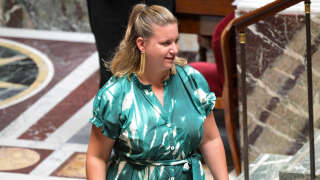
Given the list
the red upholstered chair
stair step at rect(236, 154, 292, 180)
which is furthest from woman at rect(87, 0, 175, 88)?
stair step at rect(236, 154, 292, 180)

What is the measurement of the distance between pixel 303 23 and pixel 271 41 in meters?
0.23

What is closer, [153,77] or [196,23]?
[153,77]

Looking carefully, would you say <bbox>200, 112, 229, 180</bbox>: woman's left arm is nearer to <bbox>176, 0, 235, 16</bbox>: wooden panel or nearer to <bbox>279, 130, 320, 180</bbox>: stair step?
<bbox>279, 130, 320, 180</bbox>: stair step

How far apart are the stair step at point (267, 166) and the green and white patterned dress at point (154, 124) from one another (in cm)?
178

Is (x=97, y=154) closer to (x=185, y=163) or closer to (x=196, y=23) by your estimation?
(x=185, y=163)

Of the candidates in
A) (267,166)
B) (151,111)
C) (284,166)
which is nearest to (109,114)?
(151,111)

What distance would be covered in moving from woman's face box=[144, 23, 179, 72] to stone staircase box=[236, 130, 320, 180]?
158 centimetres

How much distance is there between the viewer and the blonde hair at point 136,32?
3.47 meters

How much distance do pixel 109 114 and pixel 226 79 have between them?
8.17 ft

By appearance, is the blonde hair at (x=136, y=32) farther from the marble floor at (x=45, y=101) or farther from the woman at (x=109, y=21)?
the marble floor at (x=45, y=101)

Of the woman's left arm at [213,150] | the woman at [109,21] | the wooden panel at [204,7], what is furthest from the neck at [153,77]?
the wooden panel at [204,7]

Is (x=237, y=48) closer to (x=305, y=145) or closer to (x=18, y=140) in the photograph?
(x=305, y=145)

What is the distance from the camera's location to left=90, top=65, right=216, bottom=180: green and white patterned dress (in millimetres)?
3479

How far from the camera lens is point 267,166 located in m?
5.46
